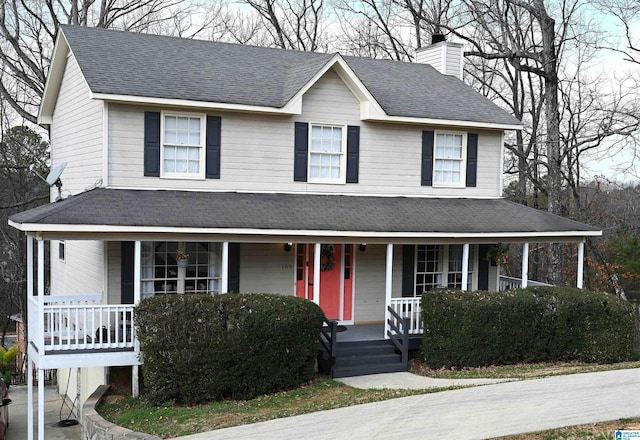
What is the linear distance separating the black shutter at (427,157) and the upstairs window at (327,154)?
6.93 ft

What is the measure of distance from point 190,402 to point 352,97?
7908 millimetres

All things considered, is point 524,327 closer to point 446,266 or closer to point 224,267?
point 446,266

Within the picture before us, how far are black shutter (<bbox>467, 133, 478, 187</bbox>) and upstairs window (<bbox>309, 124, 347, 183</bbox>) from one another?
3418 millimetres

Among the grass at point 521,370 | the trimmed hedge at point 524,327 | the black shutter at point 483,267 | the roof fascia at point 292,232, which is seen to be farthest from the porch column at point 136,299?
the black shutter at point 483,267

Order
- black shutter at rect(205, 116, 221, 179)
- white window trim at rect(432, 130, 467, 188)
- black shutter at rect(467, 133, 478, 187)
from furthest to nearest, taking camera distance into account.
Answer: black shutter at rect(467, 133, 478, 187), white window trim at rect(432, 130, 467, 188), black shutter at rect(205, 116, 221, 179)

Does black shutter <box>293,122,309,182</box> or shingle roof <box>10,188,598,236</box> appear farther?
black shutter <box>293,122,309,182</box>

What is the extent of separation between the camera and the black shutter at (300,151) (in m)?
15.8

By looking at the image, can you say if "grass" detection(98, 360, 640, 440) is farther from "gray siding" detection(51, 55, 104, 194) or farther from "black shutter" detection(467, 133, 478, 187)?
"black shutter" detection(467, 133, 478, 187)

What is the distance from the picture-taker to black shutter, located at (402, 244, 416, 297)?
658 inches

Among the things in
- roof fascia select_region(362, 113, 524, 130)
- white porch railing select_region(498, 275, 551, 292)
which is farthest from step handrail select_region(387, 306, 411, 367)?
white porch railing select_region(498, 275, 551, 292)

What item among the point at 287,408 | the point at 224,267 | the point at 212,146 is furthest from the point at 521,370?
the point at 212,146

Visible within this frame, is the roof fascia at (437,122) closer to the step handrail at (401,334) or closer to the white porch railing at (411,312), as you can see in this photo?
the white porch railing at (411,312)

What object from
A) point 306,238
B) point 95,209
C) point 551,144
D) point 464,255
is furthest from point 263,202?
point 551,144

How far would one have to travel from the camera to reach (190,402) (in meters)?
11.9
